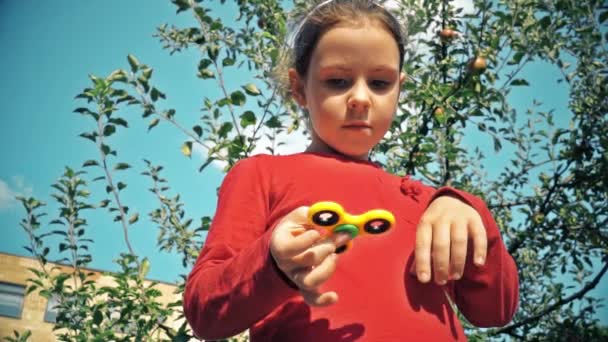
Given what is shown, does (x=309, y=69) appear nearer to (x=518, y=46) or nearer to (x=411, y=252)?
(x=411, y=252)

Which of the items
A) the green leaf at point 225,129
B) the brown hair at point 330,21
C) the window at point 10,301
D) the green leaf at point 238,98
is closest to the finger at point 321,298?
the brown hair at point 330,21

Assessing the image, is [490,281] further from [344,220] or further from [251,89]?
[251,89]

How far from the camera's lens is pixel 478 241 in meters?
0.90

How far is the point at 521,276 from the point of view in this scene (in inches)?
185

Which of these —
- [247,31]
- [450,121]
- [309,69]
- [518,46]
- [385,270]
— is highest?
[247,31]

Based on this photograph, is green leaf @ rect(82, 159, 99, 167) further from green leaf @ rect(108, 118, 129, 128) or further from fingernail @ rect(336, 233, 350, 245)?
fingernail @ rect(336, 233, 350, 245)

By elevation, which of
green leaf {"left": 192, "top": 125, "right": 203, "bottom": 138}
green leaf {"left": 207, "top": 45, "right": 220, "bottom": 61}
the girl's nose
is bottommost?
the girl's nose

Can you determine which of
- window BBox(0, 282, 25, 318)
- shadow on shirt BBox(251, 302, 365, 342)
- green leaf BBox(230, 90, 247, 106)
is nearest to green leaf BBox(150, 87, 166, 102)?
green leaf BBox(230, 90, 247, 106)

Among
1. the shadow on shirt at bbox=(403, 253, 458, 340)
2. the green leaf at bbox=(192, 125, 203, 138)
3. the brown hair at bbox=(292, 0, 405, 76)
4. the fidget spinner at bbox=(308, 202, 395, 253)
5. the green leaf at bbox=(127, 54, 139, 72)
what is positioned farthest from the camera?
the green leaf at bbox=(127, 54, 139, 72)

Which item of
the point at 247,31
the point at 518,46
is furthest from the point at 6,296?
the point at 518,46

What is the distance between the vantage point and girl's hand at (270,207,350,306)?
71 centimetres

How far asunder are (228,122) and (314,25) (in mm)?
1372

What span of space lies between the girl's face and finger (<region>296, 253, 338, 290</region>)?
1.65 feet

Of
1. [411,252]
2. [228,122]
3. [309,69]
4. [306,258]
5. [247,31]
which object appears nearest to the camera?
[306,258]
